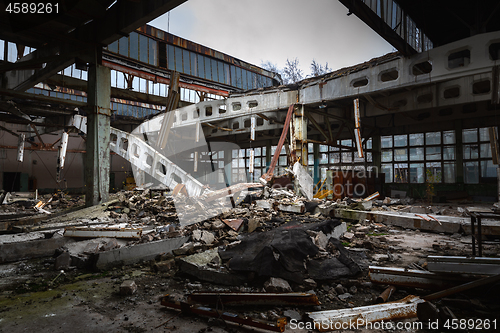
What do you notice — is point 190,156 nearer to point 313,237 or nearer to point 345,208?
point 345,208

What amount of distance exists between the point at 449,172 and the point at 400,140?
2.52 metres

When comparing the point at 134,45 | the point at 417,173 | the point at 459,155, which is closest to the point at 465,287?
the point at 459,155

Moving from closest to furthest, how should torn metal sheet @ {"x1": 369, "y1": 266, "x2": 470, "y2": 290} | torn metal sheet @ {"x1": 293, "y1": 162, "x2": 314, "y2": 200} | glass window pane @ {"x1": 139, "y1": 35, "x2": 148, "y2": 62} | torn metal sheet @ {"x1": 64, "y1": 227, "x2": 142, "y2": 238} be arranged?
torn metal sheet @ {"x1": 369, "y1": 266, "x2": 470, "y2": 290}, torn metal sheet @ {"x1": 64, "y1": 227, "x2": 142, "y2": 238}, torn metal sheet @ {"x1": 293, "y1": 162, "x2": 314, "y2": 200}, glass window pane @ {"x1": 139, "y1": 35, "x2": 148, "y2": 62}

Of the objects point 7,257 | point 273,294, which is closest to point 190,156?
point 7,257

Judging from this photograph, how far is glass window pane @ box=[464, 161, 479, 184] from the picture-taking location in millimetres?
10938

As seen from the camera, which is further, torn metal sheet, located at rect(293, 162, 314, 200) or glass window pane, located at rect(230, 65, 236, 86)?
glass window pane, located at rect(230, 65, 236, 86)

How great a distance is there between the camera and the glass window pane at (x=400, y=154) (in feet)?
41.9

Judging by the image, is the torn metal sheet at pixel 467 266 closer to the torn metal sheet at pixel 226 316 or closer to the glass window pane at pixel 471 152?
the torn metal sheet at pixel 226 316

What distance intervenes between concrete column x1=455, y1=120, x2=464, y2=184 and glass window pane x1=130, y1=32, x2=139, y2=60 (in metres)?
18.1

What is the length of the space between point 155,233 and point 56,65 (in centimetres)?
604

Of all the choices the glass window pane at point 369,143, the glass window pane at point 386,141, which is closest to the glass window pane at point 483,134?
the glass window pane at point 386,141

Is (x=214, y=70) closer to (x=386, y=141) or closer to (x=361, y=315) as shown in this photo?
(x=386, y=141)

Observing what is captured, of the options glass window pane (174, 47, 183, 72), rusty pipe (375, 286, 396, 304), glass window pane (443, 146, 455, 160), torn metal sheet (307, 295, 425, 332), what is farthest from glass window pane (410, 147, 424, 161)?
glass window pane (174, 47, 183, 72)

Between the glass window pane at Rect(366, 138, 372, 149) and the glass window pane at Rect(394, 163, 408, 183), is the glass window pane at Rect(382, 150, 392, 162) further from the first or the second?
the glass window pane at Rect(366, 138, 372, 149)
